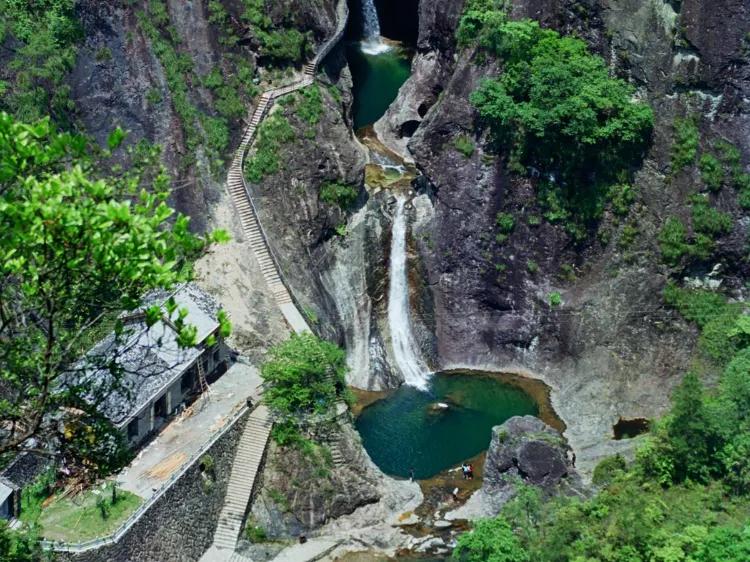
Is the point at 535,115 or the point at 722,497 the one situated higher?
the point at 535,115

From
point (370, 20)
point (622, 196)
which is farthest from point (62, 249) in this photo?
point (370, 20)

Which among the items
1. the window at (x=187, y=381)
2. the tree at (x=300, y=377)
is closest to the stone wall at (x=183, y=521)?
the tree at (x=300, y=377)

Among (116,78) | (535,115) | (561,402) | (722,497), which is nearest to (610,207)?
(535,115)

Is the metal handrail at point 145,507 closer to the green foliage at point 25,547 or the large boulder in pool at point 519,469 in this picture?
the green foliage at point 25,547

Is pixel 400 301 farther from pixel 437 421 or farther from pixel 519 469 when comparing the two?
pixel 519 469

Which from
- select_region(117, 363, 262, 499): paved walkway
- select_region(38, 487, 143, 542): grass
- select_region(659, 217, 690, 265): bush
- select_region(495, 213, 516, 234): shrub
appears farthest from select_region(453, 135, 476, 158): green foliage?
select_region(38, 487, 143, 542): grass

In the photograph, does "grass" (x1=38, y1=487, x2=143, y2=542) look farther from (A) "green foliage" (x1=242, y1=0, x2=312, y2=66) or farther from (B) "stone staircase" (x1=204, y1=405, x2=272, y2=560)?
(A) "green foliage" (x1=242, y1=0, x2=312, y2=66)

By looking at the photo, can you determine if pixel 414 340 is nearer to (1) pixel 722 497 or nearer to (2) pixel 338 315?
(2) pixel 338 315

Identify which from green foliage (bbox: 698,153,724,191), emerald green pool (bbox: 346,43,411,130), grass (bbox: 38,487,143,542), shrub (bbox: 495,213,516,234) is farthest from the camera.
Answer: emerald green pool (bbox: 346,43,411,130)
